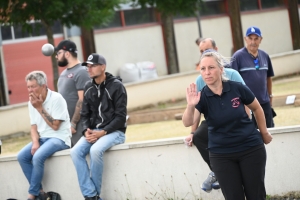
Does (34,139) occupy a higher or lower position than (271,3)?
lower

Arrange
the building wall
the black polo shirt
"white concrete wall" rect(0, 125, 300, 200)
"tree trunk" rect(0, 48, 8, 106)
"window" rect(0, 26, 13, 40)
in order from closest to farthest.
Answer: the black polo shirt → "white concrete wall" rect(0, 125, 300, 200) → "tree trunk" rect(0, 48, 8, 106) → "window" rect(0, 26, 13, 40) → the building wall

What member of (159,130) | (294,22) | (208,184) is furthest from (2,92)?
(208,184)

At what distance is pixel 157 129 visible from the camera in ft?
50.5

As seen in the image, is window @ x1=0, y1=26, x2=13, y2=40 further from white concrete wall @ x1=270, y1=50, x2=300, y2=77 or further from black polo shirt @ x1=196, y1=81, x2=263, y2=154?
black polo shirt @ x1=196, y1=81, x2=263, y2=154

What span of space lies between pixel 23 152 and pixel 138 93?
41.9ft

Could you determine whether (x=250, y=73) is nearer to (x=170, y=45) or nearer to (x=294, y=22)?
(x=170, y=45)

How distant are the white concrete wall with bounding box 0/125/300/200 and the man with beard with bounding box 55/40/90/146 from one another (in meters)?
0.63

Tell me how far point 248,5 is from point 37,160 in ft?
93.5

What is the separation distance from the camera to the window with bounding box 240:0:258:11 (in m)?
35.5

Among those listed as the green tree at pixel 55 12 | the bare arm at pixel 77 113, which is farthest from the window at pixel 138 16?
the bare arm at pixel 77 113

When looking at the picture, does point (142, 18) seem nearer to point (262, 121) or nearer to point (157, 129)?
point (157, 129)

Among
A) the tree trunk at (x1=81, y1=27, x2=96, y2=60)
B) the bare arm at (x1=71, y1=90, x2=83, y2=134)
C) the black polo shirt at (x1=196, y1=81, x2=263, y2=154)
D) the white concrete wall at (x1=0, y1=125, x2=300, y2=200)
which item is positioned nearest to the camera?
the black polo shirt at (x1=196, y1=81, x2=263, y2=154)

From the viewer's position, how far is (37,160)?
28.5 feet

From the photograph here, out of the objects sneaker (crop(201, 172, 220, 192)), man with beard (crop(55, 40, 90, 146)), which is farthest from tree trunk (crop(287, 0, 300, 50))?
sneaker (crop(201, 172, 220, 192))
